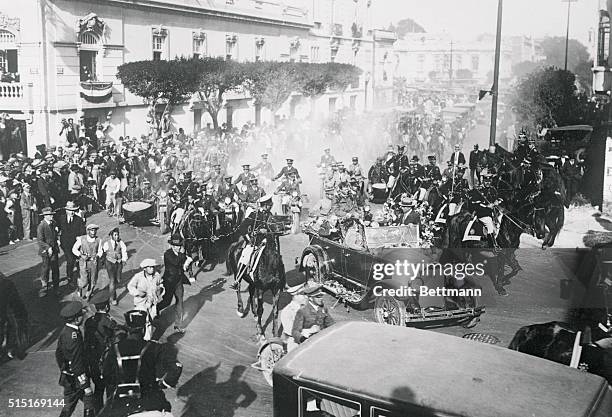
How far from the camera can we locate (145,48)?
940cm

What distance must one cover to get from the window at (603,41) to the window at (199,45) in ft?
19.6

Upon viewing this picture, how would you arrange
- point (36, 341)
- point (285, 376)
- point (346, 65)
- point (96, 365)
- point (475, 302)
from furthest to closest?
point (346, 65) < point (475, 302) < point (36, 341) < point (96, 365) < point (285, 376)

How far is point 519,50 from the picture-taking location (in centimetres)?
1056

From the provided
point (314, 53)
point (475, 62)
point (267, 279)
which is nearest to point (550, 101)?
point (475, 62)

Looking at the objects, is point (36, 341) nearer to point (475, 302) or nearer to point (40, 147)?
point (40, 147)

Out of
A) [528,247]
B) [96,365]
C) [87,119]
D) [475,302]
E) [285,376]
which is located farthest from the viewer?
[528,247]

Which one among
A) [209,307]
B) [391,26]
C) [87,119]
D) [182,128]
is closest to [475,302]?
[209,307]

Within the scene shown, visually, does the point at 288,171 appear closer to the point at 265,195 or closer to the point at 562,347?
the point at 265,195

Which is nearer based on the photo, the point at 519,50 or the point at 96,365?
the point at 96,365

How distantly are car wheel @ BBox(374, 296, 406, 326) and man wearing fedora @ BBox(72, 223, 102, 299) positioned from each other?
3.66m

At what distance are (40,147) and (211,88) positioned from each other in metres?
2.61

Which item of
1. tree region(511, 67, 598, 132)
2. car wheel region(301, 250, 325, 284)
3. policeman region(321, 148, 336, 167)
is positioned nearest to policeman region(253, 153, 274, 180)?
policeman region(321, 148, 336, 167)

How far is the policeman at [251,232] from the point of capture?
27.9 feet

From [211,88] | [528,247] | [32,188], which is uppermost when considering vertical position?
[211,88]
